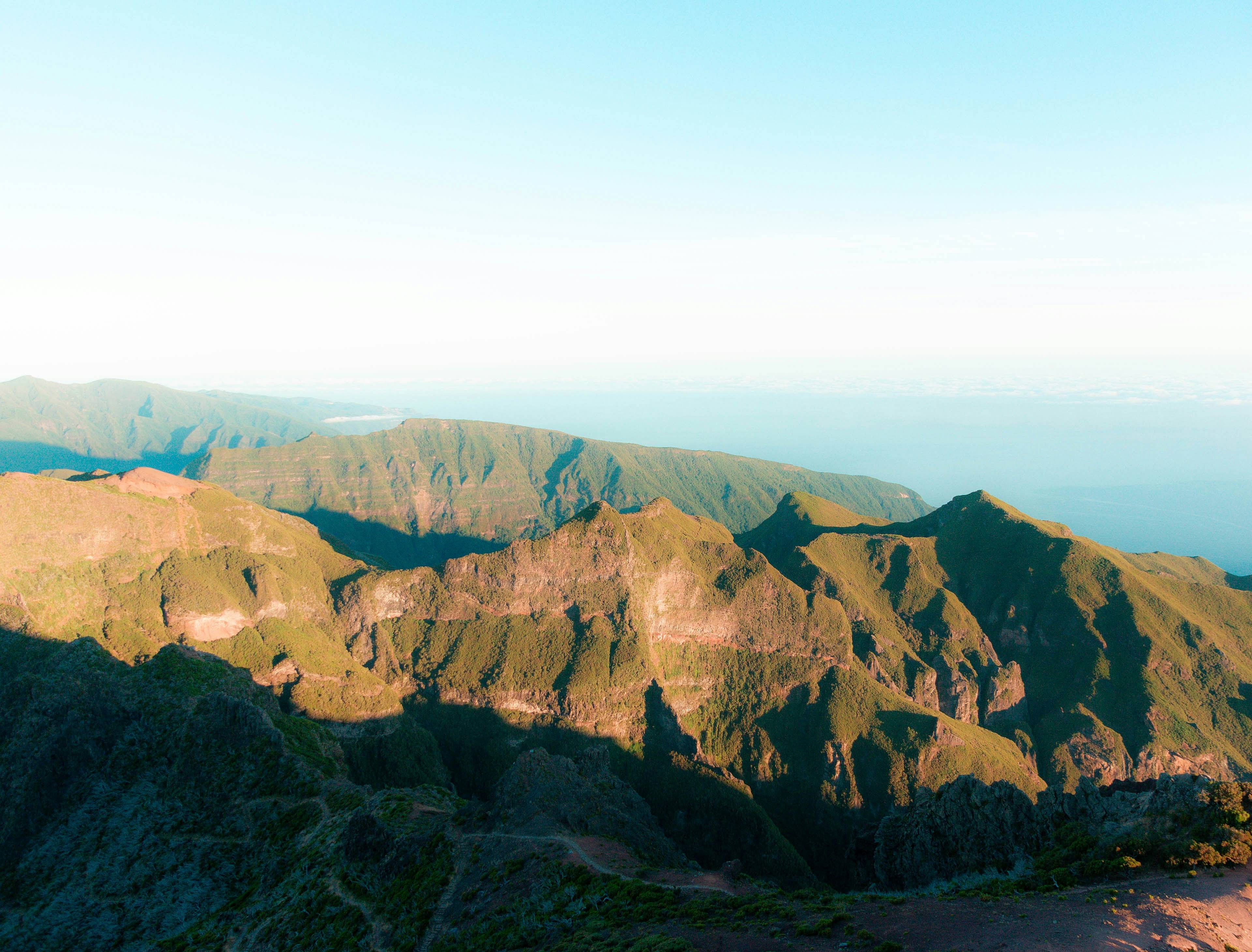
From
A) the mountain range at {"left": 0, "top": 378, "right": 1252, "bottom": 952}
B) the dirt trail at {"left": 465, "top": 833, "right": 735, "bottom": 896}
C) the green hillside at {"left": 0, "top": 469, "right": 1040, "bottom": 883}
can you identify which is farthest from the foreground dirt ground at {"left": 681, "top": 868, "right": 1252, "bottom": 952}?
the green hillside at {"left": 0, "top": 469, "right": 1040, "bottom": 883}

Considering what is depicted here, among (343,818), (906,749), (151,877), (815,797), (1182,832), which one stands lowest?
(815,797)

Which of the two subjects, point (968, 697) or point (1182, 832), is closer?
point (1182, 832)

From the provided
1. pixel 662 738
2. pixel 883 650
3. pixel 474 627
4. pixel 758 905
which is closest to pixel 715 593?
pixel 662 738

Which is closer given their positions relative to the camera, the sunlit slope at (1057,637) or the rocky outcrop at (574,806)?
the rocky outcrop at (574,806)

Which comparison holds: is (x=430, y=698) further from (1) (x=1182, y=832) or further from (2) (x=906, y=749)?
(1) (x=1182, y=832)

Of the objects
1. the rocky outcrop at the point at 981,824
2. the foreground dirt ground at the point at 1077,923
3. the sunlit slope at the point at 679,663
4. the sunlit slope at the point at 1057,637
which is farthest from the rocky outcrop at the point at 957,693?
the foreground dirt ground at the point at 1077,923

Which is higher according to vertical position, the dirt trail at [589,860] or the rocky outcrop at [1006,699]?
the dirt trail at [589,860]

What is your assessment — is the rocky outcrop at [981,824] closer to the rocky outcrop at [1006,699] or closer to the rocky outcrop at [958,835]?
the rocky outcrop at [958,835]
